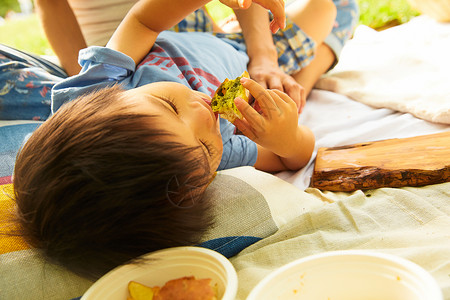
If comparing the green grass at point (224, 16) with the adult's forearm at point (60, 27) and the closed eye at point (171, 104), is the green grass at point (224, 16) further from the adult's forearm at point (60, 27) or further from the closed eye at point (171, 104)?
the closed eye at point (171, 104)

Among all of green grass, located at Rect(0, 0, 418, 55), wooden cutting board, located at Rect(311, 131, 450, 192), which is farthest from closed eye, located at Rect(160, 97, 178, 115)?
green grass, located at Rect(0, 0, 418, 55)

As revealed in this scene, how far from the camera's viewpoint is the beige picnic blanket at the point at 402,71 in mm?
1503

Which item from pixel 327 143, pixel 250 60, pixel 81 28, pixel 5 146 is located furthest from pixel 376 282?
pixel 81 28

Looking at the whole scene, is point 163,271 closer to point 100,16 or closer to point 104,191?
point 104,191

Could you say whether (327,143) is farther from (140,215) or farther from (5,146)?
(5,146)

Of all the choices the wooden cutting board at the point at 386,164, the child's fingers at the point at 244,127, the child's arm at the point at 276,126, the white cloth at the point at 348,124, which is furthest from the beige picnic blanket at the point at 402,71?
the child's fingers at the point at 244,127

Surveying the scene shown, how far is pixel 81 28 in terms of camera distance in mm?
1854

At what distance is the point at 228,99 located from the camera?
112 cm

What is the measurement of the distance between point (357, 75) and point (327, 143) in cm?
53

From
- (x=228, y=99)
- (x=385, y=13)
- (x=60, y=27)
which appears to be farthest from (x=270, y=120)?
(x=385, y=13)

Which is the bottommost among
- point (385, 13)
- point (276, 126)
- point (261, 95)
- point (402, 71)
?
point (385, 13)

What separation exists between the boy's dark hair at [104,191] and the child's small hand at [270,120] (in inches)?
12.3

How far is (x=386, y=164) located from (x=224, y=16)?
7.42 ft

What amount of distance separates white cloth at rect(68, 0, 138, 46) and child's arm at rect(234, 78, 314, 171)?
847 millimetres
